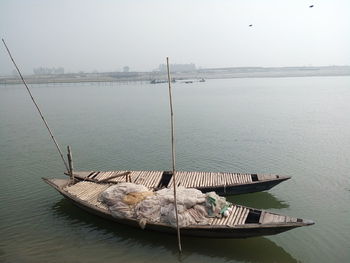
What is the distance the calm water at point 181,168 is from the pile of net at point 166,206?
0.90 m

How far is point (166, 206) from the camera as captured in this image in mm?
11375

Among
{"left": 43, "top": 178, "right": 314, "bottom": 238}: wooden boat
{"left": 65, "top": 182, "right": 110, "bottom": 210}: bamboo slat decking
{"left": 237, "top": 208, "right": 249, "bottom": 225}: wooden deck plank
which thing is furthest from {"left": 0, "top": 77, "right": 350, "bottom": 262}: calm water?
{"left": 237, "top": 208, "right": 249, "bottom": 225}: wooden deck plank

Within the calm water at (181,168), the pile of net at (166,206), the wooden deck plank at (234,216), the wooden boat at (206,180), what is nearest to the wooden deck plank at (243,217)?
the wooden deck plank at (234,216)

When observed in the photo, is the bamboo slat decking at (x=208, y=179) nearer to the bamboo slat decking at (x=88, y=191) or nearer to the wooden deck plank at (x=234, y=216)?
the wooden deck plank at (x=234, y=216)

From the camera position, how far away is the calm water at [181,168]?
1114cm

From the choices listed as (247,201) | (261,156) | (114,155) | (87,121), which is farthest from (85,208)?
(87,121)

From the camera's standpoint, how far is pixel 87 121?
1479 inches

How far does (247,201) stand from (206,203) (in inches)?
164

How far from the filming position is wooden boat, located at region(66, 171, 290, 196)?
552 inches

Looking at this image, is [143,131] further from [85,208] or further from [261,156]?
[85,208]

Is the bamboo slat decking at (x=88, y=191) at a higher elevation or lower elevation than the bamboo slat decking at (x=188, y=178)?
higher

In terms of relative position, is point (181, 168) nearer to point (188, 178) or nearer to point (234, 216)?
point (188, 178)

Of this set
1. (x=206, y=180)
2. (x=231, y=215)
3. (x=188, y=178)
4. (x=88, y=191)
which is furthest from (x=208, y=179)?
(x=88, y=191)

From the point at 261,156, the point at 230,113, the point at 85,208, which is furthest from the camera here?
the point at 230,113
